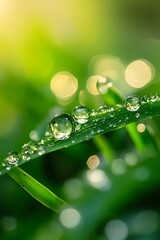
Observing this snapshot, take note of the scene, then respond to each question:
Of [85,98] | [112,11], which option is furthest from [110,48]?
[85,98]

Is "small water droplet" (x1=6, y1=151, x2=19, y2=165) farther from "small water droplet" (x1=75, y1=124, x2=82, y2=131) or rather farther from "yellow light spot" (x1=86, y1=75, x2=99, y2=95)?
"yellow light spot" (x1=86, y1=75, x2=99, y2=95)

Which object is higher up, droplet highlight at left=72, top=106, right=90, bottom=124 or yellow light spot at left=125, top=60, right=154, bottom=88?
yellow light spot at left=125, top=60, right=154, bottom=88

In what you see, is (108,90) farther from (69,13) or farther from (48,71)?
(69,13)

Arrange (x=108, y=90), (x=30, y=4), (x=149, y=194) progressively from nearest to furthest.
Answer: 1. (x=149, y=194)
2. (x=108, y=90)
3. (x=30, y=4)

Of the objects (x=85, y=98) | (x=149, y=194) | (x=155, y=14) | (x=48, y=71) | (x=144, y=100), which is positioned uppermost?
(x=155, y=14)

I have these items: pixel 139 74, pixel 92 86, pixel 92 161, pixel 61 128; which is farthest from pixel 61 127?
pixel 139 74

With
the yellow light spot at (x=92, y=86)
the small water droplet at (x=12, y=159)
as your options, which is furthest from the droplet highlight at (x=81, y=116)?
the yellow light spot at (x=92, y=86)

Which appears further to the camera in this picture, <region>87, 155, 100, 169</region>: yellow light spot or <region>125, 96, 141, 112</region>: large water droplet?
<region>87, 155, 100, 169</region>: yellow light spot

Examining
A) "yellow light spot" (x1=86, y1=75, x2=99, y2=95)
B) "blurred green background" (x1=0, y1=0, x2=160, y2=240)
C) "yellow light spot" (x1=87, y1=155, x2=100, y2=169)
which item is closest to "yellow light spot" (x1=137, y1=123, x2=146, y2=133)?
"blurred green background" (x1=0, y1=0, x2=160, y2=240)
